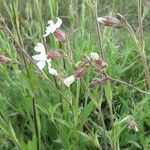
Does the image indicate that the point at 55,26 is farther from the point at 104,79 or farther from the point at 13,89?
the point at 13,89

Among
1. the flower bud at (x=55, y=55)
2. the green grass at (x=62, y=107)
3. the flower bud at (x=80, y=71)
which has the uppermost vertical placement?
the flower bud at (x=55, y=55)

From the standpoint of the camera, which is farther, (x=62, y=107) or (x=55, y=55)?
(x=62, y=107)

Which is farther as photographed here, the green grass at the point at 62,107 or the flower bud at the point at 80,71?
the green grass at the point at 62,107

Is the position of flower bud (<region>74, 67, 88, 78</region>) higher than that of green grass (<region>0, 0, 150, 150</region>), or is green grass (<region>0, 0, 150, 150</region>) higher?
flower bud (<region>74, 67, 88, 78</region>)

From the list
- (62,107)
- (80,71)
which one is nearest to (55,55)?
(80,71)

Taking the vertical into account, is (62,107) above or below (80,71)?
below

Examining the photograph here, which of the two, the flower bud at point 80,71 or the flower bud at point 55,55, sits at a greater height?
the flower bud at point 55,55

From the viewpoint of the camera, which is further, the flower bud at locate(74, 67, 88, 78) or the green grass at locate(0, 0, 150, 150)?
the green grass at locate(0, 0, 150, 150)

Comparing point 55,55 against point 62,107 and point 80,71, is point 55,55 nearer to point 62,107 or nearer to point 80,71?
point 80,71

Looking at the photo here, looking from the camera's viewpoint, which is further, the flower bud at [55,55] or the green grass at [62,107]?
the green grass at [62,107]

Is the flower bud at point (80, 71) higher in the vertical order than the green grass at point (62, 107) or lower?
higher

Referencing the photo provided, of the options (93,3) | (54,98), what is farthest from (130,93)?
(93,3)
